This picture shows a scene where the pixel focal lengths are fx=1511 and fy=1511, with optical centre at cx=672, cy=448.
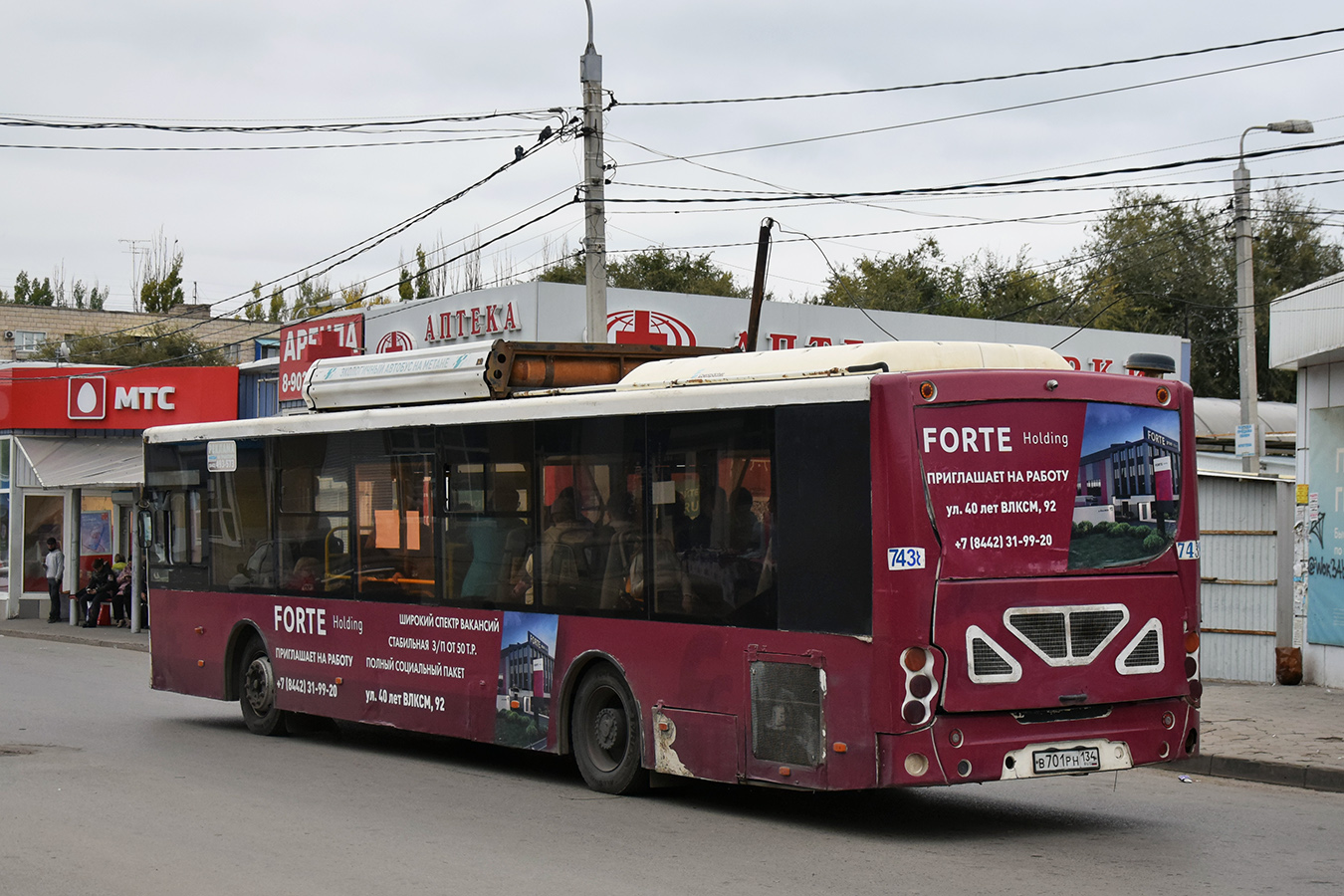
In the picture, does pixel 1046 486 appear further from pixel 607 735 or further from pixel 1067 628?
pixel 607 735

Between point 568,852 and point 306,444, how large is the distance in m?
6.35

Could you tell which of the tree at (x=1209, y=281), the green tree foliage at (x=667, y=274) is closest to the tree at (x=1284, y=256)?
the tree at (x=1209, y=281)

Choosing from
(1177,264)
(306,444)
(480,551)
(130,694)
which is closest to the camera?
(480,551)

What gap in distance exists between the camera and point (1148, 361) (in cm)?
969

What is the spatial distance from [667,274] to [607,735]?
5186 cm

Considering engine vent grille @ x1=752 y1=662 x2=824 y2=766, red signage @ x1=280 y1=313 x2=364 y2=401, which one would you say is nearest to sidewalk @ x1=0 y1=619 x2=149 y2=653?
red signage @ x1=280 y1=313 x2=364 y2=401

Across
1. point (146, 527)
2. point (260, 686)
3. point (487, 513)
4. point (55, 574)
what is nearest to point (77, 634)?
point (55, 574)

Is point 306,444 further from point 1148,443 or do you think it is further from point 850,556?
point 1148,443

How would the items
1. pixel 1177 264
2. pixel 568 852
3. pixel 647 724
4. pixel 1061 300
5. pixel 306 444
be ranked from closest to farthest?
pixel 568 852, pixel 647 724, pixel 306 444, pixel 1177 264, pixel 1061 300

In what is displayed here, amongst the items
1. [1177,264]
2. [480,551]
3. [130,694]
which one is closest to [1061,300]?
[1177,264]

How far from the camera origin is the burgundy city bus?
8.52m

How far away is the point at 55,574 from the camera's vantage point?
34219 mm

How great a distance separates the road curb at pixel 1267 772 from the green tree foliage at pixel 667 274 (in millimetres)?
47541

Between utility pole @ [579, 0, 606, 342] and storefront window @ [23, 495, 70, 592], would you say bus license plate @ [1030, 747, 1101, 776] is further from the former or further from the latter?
storefront window @ [23, 495, 70, 592]
